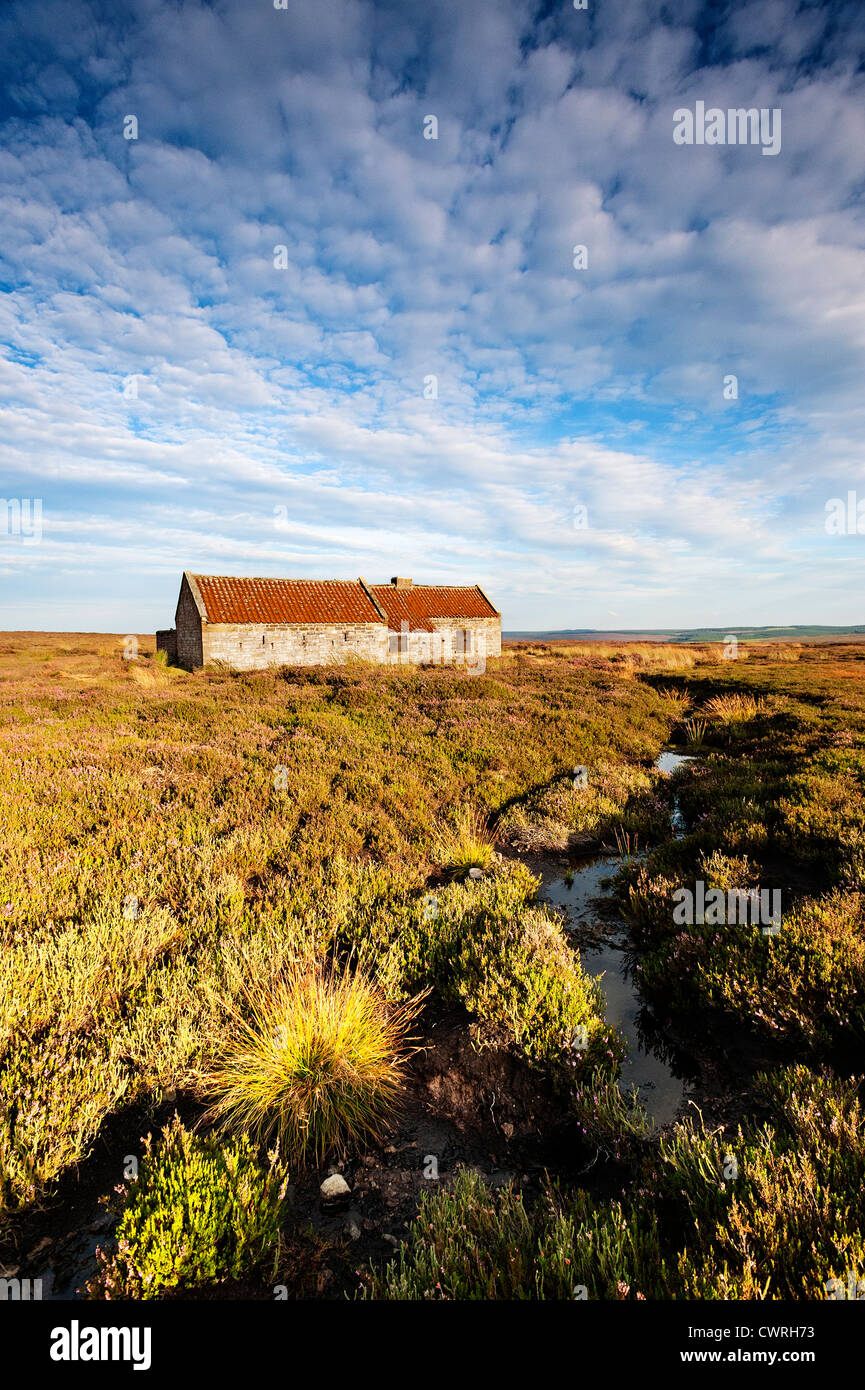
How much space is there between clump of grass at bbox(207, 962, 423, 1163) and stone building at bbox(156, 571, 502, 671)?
77.0 ft

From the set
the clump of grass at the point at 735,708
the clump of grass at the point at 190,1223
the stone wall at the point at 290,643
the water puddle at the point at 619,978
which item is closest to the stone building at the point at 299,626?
the stone wall at the point at 290,643

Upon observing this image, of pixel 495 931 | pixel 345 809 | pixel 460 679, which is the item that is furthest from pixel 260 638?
pixel 495 931

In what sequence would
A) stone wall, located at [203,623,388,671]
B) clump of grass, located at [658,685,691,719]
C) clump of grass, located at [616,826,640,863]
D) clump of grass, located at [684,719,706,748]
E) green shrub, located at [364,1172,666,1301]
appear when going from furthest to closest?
stone wall, located at [203,623,388,671], clump of grass, located at [658,685,691,719], clump of grass, located at [684,719,706,748], clump of grass, located at [616,826,640,863], green shrub, located at [364,1172,666,1301]

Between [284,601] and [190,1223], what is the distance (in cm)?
2802

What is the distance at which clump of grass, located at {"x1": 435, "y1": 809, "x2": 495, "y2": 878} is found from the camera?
23.9 feet

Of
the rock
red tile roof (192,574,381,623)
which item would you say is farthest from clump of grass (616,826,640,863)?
red tile roof (192,574,381,623)

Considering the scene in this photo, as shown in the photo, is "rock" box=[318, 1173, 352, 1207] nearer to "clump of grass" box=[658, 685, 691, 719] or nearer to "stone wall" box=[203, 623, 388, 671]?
"clump of grass" box=[658, 685, 691, 719]

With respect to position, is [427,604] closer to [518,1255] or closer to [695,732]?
[695,732]

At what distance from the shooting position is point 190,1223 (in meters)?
2.54

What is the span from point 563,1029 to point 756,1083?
1.32m

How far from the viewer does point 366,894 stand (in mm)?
6125

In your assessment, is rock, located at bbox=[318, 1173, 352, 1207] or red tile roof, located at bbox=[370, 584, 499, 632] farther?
red tile roof, located at bbox=[370, 584, 499, 632]

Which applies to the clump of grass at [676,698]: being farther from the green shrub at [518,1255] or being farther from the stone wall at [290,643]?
the green shrub at [518,1255]

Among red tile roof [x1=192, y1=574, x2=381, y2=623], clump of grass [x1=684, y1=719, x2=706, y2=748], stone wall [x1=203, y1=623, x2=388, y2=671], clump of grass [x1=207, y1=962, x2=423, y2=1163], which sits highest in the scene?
red tile roof [x1=192, y1=574, x2=381, y2=623]
